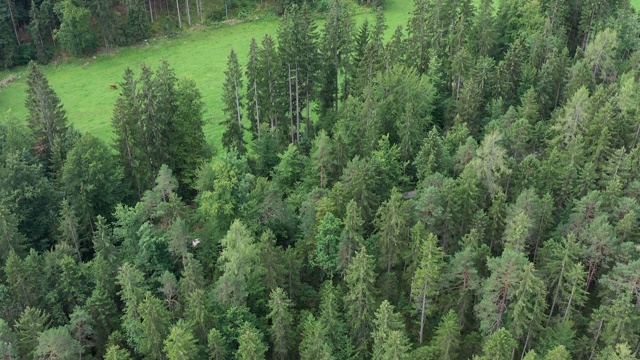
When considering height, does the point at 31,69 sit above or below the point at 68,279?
above

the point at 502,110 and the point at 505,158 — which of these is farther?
the point at 502,110

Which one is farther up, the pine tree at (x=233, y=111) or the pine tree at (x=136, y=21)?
the pine tree at (x=136, y=21)

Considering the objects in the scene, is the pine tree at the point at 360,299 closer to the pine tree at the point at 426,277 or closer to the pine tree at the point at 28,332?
the pine tree at the point at 426,277

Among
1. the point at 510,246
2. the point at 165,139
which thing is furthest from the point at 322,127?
the point at 510,246

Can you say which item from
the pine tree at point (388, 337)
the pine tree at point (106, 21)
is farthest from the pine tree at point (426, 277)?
the pine tree at point (106, 21)

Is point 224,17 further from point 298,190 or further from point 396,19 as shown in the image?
point 298,190

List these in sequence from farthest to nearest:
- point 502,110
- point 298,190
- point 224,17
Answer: point 224,17 < point 502,110 < point 298,190
